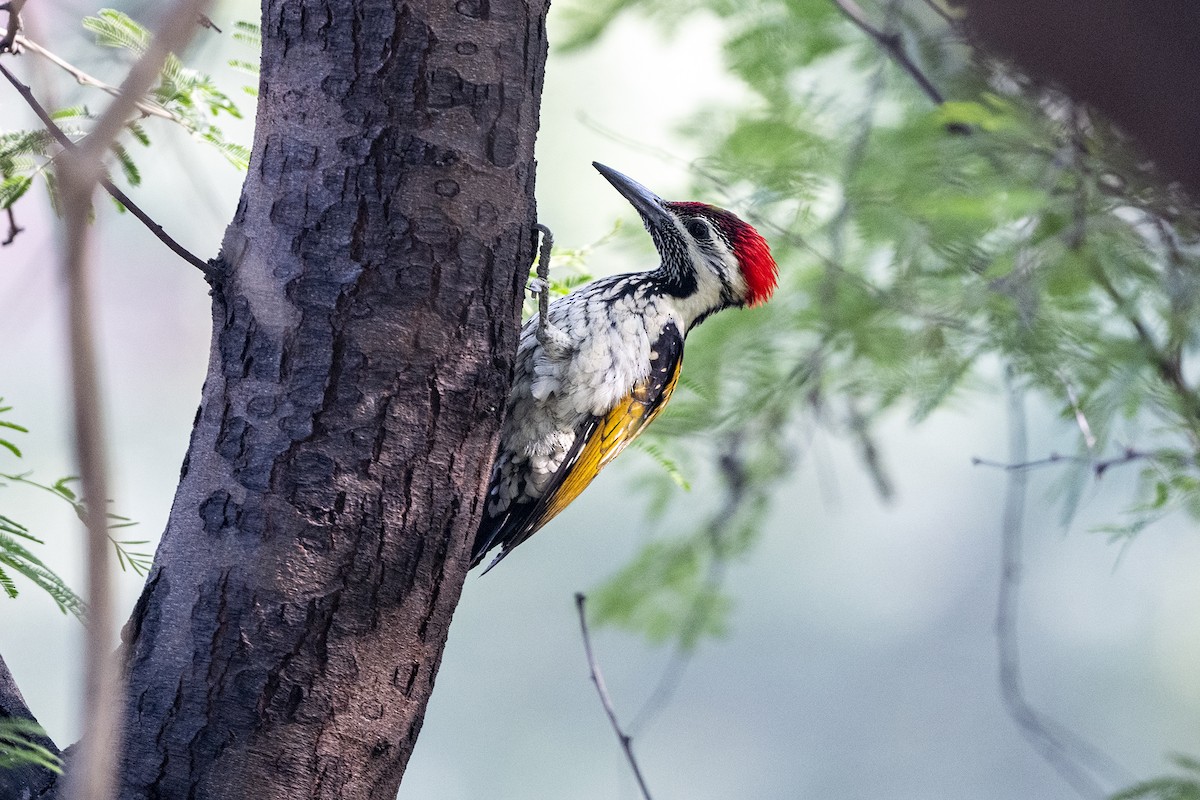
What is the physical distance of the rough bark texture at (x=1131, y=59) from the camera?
2.58 feet

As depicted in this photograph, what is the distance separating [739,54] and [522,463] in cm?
151

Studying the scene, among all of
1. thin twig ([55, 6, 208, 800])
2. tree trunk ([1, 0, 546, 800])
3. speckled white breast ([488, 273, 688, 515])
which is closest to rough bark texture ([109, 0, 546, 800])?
tree trunk ([1, 0, 546, 800])

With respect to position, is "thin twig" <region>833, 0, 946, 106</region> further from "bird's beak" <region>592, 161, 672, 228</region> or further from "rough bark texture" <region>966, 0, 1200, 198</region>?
"rough bark texture" <region>966, 0, 1200, 198</region>

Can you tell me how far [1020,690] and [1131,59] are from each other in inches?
110

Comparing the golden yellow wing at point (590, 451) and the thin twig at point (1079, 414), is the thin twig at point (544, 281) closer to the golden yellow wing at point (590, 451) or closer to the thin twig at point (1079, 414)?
the golden yellow wing at point (590, 451)

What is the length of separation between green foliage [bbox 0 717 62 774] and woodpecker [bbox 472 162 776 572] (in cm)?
147

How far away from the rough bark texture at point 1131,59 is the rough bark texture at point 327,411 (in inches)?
46.7

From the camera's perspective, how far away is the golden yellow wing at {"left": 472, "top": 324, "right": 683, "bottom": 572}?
326 centimetres

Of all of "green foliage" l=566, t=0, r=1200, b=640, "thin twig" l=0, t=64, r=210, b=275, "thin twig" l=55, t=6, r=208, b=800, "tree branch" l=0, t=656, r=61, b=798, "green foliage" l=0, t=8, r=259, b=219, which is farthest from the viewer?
"green foliage" l=566, t=0, r=1200, b=640

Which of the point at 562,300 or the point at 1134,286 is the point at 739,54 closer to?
the point at 562,300

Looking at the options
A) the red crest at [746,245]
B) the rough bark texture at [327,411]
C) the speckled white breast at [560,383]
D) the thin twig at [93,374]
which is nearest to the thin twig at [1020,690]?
→ the red crest at [746,245]

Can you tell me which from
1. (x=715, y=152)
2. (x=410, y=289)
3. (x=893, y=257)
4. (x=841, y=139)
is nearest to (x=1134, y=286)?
(x=893, y=257)

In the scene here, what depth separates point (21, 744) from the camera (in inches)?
68.9

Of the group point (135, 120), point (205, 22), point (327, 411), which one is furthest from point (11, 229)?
point (205, 22)
